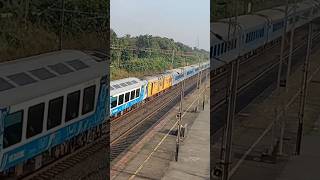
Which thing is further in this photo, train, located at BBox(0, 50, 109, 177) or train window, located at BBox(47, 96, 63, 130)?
train window, located at BBox(47, 96, 63, 130)

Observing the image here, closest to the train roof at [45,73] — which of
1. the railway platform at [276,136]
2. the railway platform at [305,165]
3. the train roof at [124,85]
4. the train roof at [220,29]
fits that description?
the train roof at [124,85]

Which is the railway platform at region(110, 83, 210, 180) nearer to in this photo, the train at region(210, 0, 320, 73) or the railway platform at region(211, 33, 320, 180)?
the train at region(210, 0, 320, 73)

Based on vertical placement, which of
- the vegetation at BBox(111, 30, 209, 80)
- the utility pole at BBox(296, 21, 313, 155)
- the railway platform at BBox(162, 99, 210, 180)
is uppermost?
the vegetation at BBox(111, 30, 209, 80)

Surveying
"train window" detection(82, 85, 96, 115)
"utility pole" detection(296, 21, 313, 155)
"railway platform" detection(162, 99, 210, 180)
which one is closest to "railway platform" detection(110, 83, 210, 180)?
"railway platform" detection(162, 99, 210, 180)

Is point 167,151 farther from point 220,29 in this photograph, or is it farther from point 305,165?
point 305,165

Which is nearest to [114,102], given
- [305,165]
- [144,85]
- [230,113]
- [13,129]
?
[144,85]

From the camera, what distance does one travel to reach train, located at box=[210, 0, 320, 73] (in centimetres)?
253

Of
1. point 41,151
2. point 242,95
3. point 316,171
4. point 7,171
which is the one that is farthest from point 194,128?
point 316,171

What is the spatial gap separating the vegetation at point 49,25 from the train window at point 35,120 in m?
0.37

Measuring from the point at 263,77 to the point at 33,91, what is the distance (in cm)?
371

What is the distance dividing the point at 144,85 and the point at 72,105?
1.41ft

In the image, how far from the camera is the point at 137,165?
2.33m

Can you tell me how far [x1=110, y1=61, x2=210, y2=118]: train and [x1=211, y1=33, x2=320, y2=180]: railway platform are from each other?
1964 millimetres

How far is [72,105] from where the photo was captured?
2453 mm
